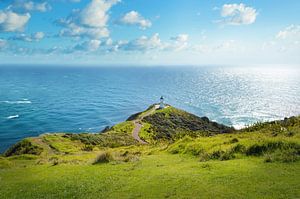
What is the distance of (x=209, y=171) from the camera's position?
65.5 ft

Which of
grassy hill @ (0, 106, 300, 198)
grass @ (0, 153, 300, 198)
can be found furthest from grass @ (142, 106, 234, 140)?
grass @ (0, 153, 300, 198)

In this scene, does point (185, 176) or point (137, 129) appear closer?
point (185, 176)

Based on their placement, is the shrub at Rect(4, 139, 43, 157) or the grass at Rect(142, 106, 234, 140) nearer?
the shrub at Rect(4, 139, 43, 157)

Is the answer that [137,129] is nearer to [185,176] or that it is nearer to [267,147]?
[267,147]

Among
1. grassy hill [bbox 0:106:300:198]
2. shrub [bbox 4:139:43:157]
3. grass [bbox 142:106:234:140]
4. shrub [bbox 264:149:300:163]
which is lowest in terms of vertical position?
grass [bbox 142:106:234:140]

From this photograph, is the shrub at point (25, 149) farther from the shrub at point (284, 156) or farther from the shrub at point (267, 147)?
the shrub at point (284, 156)

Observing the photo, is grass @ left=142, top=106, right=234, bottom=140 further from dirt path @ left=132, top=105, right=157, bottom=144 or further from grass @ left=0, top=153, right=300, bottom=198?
grass @ left=0, top=153, right=300, bottom=198

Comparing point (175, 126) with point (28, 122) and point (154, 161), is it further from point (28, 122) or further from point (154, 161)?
point (154, 161)

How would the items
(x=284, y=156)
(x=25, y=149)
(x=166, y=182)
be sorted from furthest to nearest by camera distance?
(x=25, y=149)
(x=284, y=156)
(x=166, y=182)

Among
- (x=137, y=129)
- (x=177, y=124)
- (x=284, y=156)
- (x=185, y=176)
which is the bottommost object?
(x=177, y=124)

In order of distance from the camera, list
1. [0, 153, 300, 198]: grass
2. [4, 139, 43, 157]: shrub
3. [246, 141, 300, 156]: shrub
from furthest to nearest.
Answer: [4, 139, 43, 157]: shrub < [246, 141, 300, 156]: shrub < [0, 153, 300, 198]: grass

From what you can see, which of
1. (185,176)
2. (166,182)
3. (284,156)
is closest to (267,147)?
A: (284,156)

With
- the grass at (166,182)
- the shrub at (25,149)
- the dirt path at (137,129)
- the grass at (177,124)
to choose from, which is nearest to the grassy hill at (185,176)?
the grass at (166,182)

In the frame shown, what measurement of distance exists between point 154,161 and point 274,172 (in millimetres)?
12440
